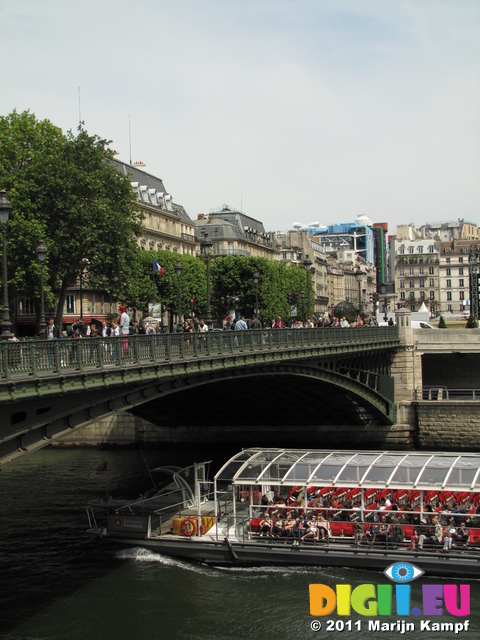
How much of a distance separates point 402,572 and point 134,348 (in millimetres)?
10395

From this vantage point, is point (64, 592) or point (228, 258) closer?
point (64, 592)

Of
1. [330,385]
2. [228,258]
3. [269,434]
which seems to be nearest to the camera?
[330,385]

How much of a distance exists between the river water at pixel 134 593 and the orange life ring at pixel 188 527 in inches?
37.9

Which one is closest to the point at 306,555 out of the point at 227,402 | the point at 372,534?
the point at 372,534

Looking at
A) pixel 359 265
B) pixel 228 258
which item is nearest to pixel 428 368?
pixel 228 258

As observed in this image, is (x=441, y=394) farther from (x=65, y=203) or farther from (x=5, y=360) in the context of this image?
(x=5, y=360)

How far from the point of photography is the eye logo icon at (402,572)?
26609mm

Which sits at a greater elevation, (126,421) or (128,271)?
(128,271)

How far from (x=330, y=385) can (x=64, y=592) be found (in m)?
22.2

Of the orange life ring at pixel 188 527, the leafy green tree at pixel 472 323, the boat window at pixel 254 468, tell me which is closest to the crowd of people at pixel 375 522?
the boat window at pixel 254 468

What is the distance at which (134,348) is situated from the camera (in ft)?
82.8

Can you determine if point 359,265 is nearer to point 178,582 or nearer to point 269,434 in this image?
point 269,434

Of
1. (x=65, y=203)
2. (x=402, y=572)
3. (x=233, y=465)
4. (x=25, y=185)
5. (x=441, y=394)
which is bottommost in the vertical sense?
(x=402, y=572)

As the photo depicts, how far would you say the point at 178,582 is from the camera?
87.4 ft
